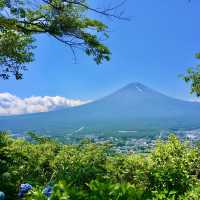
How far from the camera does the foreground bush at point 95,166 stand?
7.20 m

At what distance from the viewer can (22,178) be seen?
839cm

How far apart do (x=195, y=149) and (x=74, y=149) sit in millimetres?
2415

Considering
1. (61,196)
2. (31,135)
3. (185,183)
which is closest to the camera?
(61,196)

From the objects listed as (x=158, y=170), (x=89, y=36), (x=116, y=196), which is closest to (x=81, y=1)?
(x=89, y=36)

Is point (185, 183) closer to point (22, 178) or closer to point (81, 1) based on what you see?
point (22, 178)

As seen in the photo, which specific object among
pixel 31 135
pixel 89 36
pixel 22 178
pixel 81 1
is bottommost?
pixel 22 178

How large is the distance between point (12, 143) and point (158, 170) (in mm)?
4122

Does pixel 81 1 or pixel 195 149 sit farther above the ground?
pixel 81 1

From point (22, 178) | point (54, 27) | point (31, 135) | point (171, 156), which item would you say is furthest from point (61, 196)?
point (54, 27)

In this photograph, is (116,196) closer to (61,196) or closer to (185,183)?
(61,196)

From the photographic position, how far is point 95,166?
872cm

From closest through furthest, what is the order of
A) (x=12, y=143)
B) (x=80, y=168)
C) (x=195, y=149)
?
(x=80, y=168) → (x=195, y=149) → (x=12, y=143)

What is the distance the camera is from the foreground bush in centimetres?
720

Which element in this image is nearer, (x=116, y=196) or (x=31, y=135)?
(x=116, y=196)
